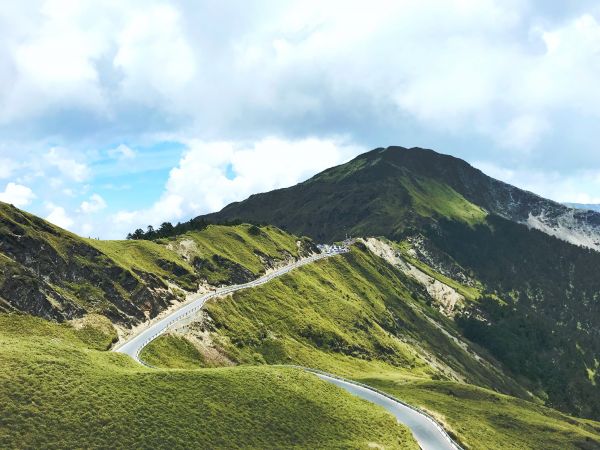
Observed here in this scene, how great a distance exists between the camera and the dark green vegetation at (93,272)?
8600 cm

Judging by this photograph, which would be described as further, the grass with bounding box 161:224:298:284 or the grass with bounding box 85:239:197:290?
the grass with bounding box 161:224:298:284

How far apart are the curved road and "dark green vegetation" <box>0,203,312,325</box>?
16.4ft

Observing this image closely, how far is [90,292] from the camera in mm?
97625

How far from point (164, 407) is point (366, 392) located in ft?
117

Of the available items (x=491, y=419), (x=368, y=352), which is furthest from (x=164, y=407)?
(x=368, y=352)

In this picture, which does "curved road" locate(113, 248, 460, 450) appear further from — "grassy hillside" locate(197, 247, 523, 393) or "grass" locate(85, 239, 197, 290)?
"grass" locate(85, 239, 197, 290)

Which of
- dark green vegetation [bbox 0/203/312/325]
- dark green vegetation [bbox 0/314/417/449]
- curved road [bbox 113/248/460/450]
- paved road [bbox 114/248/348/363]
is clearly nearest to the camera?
dark green vegetation [bbox 0/314/417/449]

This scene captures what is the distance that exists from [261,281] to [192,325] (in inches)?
1816

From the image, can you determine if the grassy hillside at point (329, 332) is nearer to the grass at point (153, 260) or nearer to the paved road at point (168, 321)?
the paved road at point (168, 321)

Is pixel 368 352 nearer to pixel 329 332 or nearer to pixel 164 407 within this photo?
pixel 329 332

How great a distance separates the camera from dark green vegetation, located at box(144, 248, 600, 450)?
87625mm

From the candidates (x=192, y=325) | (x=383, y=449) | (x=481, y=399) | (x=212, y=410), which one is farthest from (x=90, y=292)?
(x=481, y=399)

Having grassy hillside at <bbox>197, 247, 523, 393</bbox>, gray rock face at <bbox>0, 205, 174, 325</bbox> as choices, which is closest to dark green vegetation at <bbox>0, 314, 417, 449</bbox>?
gray rock face at <bbox>0, 205, 174, 325</bbox>

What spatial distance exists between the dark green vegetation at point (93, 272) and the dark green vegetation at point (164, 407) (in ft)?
76.3
